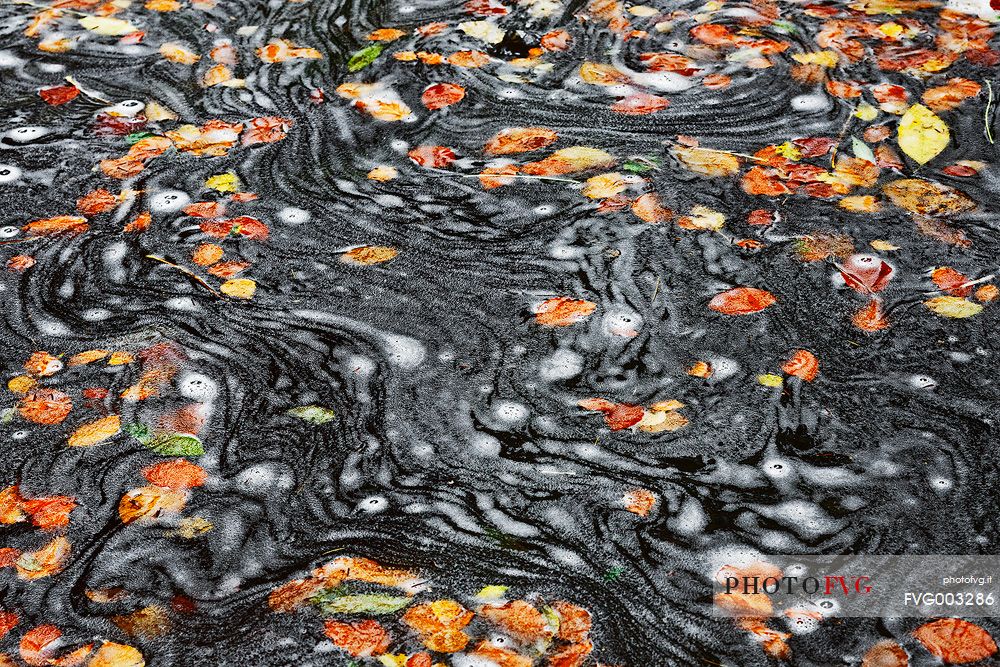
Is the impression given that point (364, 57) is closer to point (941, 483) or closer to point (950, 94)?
point (950, 94)

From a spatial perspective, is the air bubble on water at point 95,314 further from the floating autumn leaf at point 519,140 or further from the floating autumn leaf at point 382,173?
the floating autumn leaf at point 519,140

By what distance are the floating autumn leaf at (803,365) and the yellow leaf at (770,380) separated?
4 centimetres

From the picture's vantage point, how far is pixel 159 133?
343cm

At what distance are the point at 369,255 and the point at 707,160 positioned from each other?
1.22 metres

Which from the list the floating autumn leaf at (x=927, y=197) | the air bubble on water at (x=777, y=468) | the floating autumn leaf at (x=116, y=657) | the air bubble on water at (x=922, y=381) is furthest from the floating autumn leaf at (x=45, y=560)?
the floating autumn leaf at (x=927, y=197)

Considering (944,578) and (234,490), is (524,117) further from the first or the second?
(944,578)

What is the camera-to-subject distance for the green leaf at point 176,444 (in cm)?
224

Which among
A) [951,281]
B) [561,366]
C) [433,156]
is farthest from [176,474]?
[951,281]

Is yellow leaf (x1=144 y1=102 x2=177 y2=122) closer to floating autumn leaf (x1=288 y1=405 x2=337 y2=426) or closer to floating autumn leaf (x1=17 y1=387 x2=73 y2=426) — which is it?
floating autumn leaf (x1=17 y1=387 x2=73 y2=426)

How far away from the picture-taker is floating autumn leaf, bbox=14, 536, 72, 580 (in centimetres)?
196

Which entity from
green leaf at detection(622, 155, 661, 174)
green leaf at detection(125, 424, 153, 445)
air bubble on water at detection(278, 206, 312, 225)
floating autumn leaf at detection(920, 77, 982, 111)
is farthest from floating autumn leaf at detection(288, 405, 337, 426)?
floating autumn leaf at detection(920, 77, 982, 111)

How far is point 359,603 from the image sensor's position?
190 cm

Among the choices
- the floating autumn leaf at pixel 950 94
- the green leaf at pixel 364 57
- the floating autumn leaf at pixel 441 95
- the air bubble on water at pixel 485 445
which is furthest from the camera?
the green leaf at pixel 364 57

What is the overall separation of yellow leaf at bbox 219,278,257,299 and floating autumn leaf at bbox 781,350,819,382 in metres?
1.52
